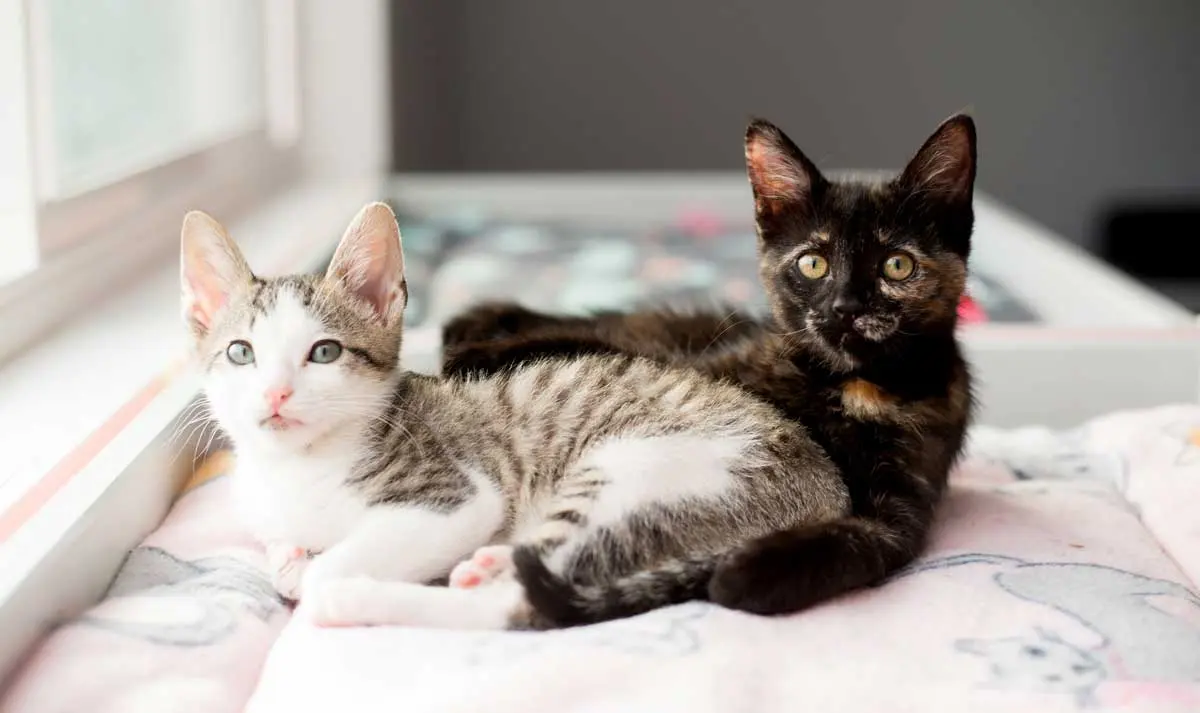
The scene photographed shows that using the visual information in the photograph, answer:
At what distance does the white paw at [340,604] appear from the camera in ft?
3.57

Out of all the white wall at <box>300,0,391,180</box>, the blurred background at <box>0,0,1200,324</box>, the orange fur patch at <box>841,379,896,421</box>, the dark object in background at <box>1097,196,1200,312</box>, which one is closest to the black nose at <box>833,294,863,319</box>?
the orange fur patch at <box>841,379,896,421</box>

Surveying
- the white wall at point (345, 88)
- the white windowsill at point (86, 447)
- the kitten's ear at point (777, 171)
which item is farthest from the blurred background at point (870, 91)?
the kitten's ear at point (777, 171)

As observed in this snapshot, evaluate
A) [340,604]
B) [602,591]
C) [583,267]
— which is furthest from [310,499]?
[583,267]

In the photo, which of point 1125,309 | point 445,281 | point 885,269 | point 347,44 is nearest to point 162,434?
point 885,269

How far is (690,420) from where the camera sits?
1.26 metres

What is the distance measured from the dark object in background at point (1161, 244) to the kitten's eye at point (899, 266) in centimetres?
361

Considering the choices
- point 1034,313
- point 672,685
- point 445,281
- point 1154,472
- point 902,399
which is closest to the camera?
point 672,685

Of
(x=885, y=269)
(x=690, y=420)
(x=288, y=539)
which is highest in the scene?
(x=885, y=269)

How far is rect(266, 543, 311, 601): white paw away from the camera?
1.22 metres

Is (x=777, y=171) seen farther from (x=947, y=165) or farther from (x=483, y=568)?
(x=483, y=568)

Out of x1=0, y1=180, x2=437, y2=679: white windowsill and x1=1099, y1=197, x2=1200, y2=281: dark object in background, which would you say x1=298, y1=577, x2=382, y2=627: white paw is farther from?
x1=1099, y1=197, x2=1200, y2=281: dark object in background

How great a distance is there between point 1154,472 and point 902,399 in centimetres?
39

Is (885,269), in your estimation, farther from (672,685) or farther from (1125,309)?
(1125,309)

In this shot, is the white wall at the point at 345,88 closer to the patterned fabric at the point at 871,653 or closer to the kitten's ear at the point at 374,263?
the kitten's ear at the point at 374,263
